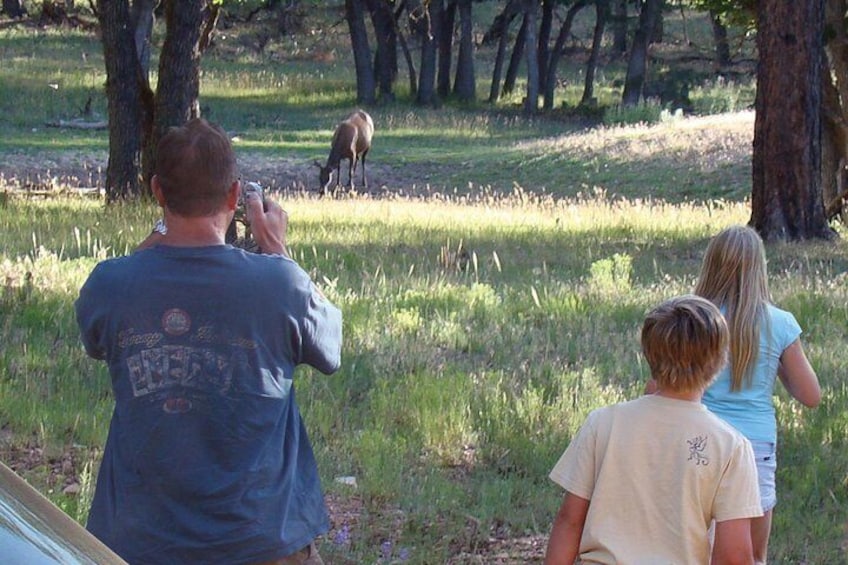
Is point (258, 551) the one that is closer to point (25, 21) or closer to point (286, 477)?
point (286, 477)

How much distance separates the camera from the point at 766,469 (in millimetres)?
5309

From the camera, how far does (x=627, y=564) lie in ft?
13.6

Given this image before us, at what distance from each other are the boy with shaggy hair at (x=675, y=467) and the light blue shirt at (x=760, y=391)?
1.08m

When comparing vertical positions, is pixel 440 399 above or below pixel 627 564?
below

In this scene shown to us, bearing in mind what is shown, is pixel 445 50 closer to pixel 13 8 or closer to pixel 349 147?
pixel 13 8

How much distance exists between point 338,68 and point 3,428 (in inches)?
2053

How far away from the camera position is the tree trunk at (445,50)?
5403 cm

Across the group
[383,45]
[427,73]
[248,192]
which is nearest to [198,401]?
[248,192]

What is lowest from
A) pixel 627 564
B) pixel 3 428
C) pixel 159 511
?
pixel 3 428

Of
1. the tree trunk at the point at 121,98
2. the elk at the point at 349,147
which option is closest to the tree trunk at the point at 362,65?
the elk at the point at 349,147

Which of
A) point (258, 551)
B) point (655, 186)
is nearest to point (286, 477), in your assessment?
point (258, 551)

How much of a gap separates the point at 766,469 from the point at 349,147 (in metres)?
24.9

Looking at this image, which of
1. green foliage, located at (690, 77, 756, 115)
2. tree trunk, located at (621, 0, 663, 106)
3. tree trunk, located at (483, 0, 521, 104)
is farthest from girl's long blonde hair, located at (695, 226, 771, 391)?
tree trunk, located at (483, 0, 521, 104)

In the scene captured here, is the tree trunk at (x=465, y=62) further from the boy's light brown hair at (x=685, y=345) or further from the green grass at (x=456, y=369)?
the boy's light brown hair at (x=685, y=345)
